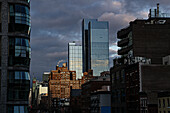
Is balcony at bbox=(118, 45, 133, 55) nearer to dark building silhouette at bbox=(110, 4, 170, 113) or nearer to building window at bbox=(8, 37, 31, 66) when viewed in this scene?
dark building silhouette at bbox=(110, 4, 170, 113)

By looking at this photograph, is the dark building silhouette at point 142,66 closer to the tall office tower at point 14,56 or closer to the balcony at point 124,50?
the balcony at point 124,50

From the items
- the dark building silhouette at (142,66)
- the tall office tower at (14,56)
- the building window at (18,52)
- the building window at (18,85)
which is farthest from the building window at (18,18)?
the dark building silhouette at (142,66)

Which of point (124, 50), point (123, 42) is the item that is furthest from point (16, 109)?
point (123, 42)

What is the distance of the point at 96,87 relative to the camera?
619 ft

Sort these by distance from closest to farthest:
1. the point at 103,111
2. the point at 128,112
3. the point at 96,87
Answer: the point at 128,112
the point at 103,111
the point at 96,87

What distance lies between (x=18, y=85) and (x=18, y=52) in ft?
25.3

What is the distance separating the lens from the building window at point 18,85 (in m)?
72.0

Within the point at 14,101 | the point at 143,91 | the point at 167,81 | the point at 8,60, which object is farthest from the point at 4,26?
the point at 167,81

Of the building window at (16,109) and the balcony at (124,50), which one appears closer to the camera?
the building window at (16,109)

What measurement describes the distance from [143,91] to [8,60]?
47182 mm

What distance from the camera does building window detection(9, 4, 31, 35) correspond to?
74.3 meters

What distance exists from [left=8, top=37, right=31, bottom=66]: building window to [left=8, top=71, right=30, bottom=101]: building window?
251cm

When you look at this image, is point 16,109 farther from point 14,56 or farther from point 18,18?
point 18,18

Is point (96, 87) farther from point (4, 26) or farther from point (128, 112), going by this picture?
point (4, 26)
